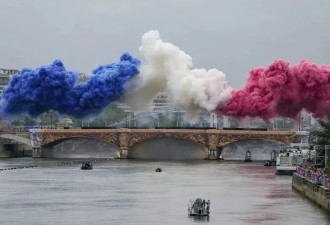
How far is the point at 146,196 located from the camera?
11694cm

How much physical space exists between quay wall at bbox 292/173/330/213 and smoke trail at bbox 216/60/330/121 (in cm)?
5407

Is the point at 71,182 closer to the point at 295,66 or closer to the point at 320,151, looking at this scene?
the point at 320,151

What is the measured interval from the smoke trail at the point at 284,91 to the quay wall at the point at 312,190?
54067 mm

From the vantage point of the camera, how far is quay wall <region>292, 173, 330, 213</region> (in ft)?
314

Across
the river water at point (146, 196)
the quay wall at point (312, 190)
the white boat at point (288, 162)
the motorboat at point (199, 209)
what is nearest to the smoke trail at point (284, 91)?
the river water at point (146, 196)

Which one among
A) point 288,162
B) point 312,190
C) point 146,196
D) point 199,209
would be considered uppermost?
point 288,162

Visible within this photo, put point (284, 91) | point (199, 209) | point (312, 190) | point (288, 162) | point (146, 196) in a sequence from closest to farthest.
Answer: point (199, 209), point (312, 190), point (146, 196), point (288, 162), point (284, 91)

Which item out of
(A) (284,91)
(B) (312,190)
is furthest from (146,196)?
(A) (284,91)

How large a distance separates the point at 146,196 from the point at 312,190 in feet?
64.0

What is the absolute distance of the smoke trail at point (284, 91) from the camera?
585 ft

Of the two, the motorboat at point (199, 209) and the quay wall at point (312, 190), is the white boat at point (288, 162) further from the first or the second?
the motorboat at point (199, 209)

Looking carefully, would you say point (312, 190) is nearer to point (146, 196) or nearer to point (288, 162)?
point (146, 196)

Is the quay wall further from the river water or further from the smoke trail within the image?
the smoke trail

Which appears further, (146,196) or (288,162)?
(288,162)
